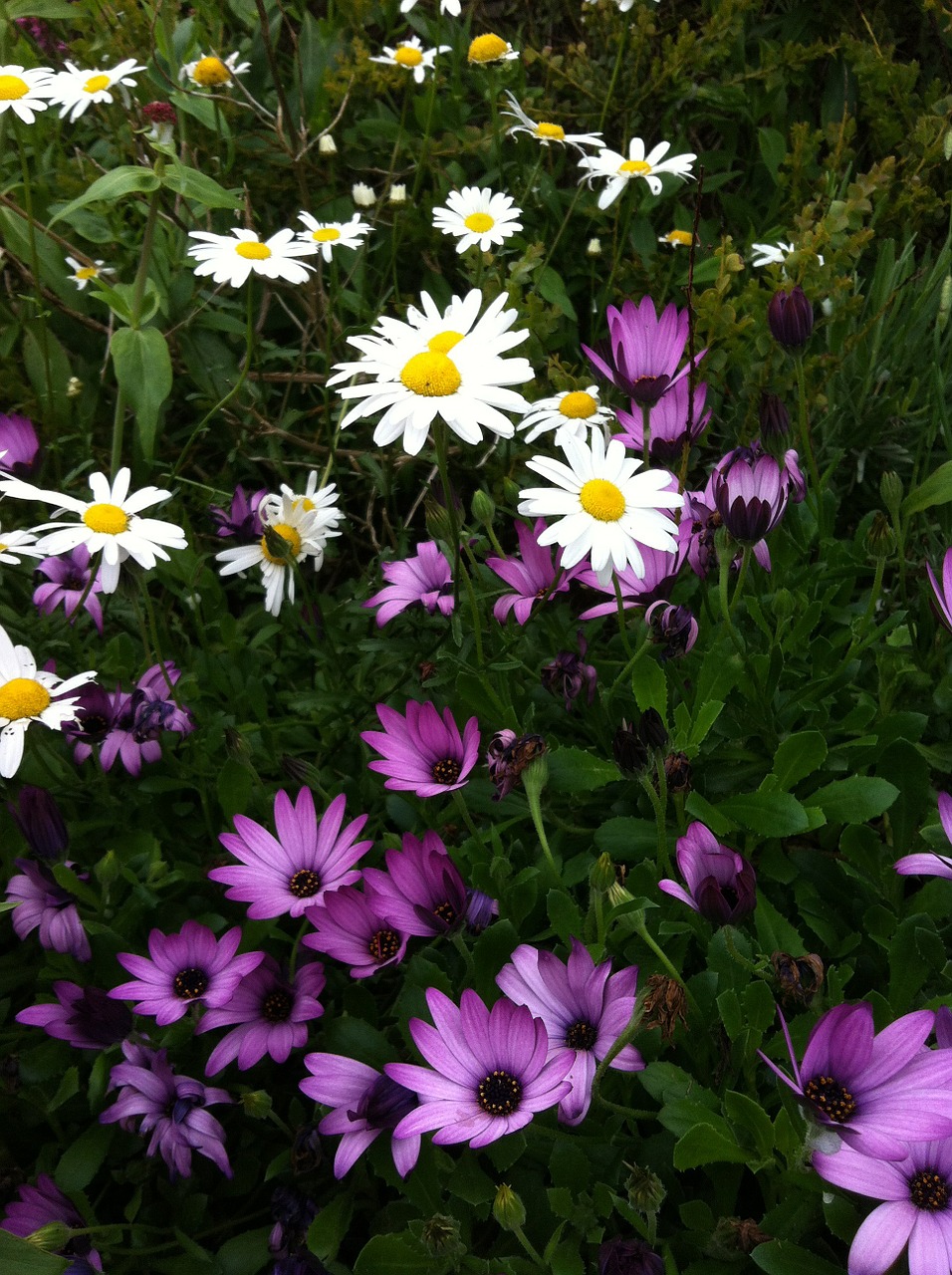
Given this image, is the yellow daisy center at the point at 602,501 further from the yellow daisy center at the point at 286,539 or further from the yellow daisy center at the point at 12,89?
the yellow daisy center at the point at 12,89

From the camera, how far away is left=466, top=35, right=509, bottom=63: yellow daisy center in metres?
2.03

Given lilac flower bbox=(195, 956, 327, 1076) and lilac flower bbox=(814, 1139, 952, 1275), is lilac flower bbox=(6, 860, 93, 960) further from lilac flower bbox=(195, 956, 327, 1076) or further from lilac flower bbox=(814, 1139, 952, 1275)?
lilac flower bbox=(814, 1139, 952, 1275)

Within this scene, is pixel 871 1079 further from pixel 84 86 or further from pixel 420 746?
pixel 84 86

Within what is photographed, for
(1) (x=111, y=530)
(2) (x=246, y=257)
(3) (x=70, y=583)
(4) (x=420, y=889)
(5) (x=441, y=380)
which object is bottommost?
(3) (x=70, y=583)

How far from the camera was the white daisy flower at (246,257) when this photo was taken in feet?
4.99

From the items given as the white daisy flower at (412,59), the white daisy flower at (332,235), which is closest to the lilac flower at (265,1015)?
the white daisy flower at (332,235)

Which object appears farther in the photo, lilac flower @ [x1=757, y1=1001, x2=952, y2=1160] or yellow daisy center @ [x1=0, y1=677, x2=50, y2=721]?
yellow daisy center @ [x1=0, y1=677, x2=50, y2=721]

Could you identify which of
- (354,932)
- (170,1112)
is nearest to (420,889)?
(354,932)

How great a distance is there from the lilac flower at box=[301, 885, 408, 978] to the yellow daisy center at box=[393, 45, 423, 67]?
5.81ft

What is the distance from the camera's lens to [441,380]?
1079mm

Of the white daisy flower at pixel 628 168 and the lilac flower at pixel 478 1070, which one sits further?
the white daisy flower at pixel 628 168

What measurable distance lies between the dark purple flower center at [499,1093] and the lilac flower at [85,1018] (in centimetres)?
41

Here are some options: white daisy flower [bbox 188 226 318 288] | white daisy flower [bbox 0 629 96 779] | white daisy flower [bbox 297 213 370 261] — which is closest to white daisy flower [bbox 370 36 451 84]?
white daisy flower [bbox 297 213 370 261]

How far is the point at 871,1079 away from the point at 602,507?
1.86 feet
